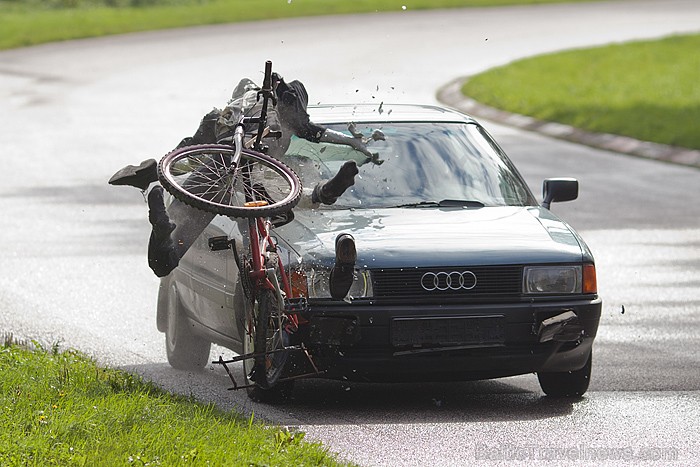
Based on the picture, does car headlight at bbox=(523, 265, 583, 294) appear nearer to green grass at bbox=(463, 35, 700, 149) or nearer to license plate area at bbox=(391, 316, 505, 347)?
license plate area at bbox=(391, 316, 505, 347)

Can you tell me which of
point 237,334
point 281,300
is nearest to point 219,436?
point 281,300

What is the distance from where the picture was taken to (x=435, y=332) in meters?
8.27

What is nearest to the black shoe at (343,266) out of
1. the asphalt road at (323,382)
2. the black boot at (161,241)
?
the asphalt road at (323,382)

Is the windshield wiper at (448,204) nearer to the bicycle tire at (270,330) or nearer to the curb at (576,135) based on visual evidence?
the bicycle tire at (270,330)

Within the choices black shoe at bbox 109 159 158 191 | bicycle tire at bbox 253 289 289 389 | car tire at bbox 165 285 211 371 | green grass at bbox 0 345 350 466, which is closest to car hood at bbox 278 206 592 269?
bicycle tire at bbox 253 289 289 389

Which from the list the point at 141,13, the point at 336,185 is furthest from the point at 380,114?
the point at 141,13

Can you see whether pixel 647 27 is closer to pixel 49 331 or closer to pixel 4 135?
pixel 4 135

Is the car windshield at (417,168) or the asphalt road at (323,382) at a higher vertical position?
the car windshield at (417,168)

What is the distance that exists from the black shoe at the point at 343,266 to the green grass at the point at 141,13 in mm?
31111

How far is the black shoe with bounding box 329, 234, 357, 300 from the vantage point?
8125mm

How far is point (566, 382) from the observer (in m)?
9.02

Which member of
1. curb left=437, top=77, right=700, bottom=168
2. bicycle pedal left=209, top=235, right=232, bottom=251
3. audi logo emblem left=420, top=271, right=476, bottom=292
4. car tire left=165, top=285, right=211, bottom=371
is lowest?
curb left=437, top=77, right=700, bottom=168

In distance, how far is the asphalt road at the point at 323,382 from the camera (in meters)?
8.10

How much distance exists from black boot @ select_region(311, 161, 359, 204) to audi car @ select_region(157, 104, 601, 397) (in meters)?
0.11
